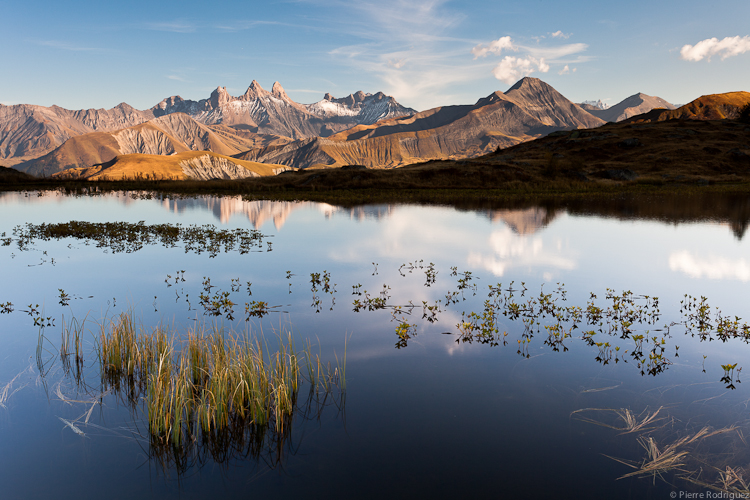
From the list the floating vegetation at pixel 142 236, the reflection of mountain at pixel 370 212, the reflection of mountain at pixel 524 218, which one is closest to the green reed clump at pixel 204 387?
the floating vegetation at pixel 142 236

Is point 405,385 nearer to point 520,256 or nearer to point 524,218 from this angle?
point 520,256

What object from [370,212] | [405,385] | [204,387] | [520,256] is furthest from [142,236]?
[405,385]

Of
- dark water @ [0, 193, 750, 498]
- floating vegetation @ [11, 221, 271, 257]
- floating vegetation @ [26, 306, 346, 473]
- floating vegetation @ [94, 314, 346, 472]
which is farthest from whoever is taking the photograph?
Answer: floating vegetation @ [11, 221, 271, 257]

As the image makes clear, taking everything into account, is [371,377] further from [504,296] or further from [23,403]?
[504,296]

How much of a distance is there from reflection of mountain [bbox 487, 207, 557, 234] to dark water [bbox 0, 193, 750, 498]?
403 inches

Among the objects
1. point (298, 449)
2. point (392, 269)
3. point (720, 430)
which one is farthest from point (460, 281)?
point (298, 449)

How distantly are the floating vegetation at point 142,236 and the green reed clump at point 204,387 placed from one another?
15623 mm

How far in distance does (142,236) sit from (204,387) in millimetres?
26902

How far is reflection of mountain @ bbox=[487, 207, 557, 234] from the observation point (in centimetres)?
3494

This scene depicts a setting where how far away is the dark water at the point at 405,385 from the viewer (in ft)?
22.7

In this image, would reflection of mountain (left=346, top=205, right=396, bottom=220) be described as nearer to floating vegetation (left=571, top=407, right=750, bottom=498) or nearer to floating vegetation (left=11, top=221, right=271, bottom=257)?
floating vegetation (left=11, top=221, right=271, bottom=257)

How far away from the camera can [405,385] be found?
389 inches

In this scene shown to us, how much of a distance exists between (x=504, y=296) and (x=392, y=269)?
21.7ft

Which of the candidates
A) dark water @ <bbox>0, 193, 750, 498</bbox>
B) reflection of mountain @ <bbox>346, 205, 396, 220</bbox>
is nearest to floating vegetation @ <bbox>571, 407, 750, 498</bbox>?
dark water @ <bbox>0, 193, 750, 498</bbox>
